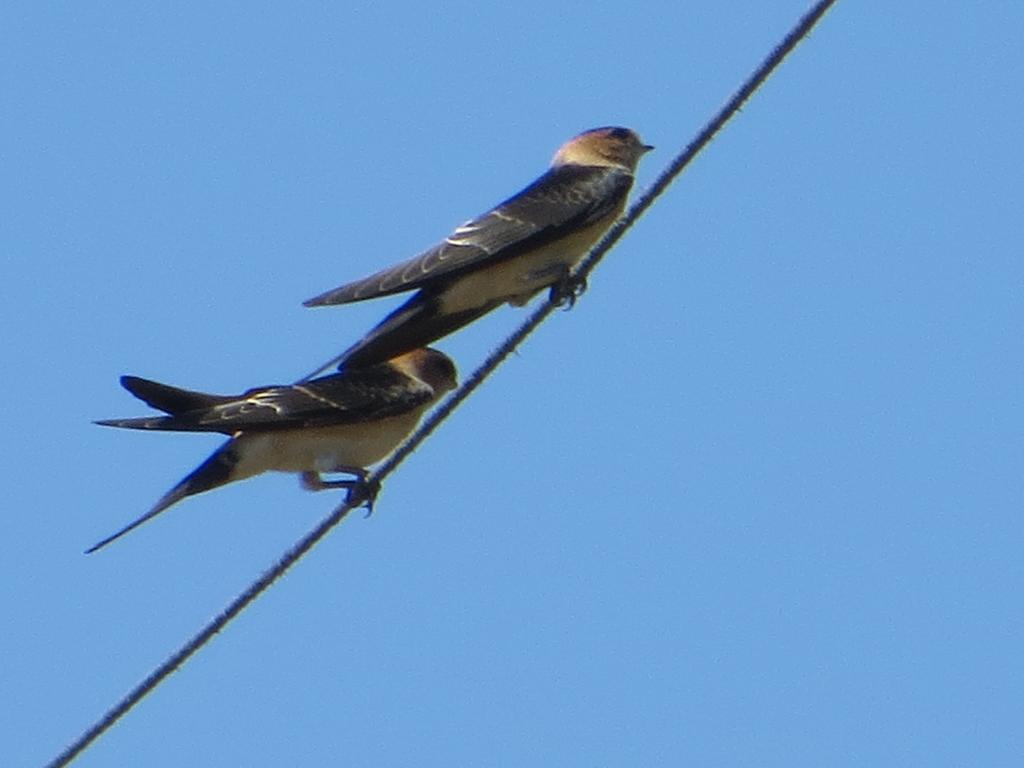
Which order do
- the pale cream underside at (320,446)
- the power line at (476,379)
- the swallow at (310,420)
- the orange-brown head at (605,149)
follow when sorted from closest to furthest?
the power line at (476,379), the swallow at (310,420), the pale cream underside at (320,446), the orange-brown head at (605,149)

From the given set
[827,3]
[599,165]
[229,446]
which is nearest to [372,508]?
[229,446]

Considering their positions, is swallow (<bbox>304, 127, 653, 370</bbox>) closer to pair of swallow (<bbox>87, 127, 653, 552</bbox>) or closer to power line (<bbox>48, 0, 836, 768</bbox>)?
pair of swallow (<bbox>87, 127, 653, 552</bbox>)

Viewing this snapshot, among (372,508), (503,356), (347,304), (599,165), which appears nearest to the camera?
(503,356)

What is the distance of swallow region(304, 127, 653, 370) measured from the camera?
7.08 m

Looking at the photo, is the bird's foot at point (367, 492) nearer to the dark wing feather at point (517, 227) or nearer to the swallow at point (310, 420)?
the swallow at point (310, 420)

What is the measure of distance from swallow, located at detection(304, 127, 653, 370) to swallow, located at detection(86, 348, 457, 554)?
186 mm

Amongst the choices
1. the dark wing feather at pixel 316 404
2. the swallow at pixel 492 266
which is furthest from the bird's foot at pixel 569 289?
the dark wing feather at pixel 316 404

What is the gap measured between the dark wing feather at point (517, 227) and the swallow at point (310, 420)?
0.56 metres

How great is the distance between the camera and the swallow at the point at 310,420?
6902mm

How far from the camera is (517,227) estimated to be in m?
7.39

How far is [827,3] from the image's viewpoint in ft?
15.6

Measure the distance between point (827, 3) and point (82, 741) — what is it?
7.29 feet

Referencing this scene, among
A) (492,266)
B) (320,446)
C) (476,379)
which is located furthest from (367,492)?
(476,379)

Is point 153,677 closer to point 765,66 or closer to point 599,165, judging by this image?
point 765,66
